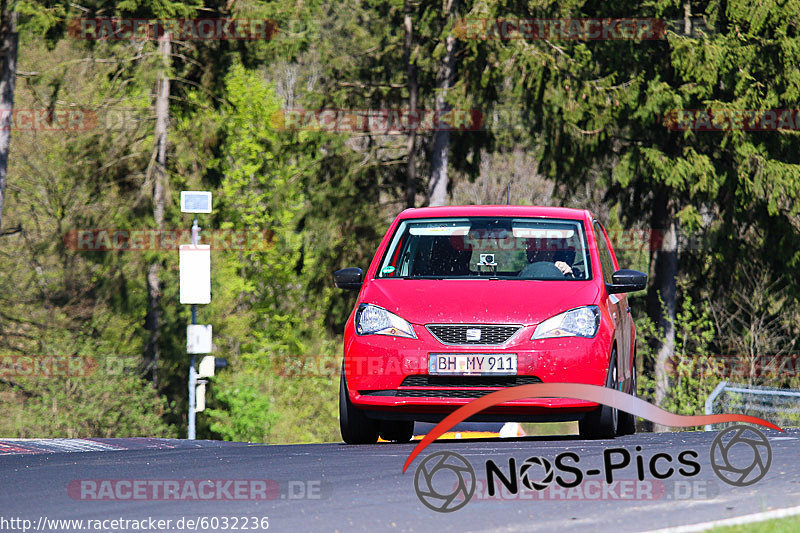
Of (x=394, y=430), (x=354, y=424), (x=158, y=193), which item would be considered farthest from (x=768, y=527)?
(x=158, y=193)

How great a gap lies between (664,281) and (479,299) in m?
21.0

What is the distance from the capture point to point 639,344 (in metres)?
33.7

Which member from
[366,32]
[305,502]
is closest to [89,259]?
[366,32]

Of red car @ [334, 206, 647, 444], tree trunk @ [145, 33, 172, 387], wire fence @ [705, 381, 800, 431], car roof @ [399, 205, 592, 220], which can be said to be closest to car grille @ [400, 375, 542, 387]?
red car @ [334, 206, 647, 444]

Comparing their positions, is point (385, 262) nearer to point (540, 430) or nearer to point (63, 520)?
point (63, 520)

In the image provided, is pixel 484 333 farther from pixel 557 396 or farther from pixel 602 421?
pixel 602 421

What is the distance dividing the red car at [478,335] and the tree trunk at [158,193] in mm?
24154

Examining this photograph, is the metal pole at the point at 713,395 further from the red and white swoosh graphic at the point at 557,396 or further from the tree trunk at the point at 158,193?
the tree trunk at the point at 158,193

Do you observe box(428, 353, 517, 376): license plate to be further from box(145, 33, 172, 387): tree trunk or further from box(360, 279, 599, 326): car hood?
box(145, 33, 172, 387): tree trunk

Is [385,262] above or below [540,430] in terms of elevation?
above

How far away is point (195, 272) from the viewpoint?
2366cm

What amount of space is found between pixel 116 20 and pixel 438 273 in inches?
894

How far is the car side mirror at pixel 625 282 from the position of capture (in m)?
11.0

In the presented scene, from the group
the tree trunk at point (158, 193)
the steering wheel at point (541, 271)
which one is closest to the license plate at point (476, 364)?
the steering wheel at point (541, 271)
